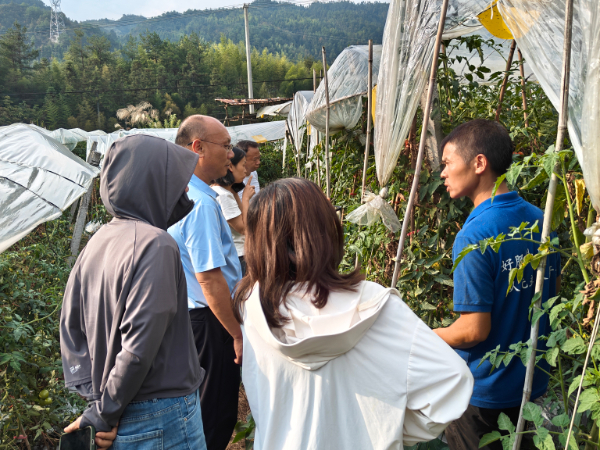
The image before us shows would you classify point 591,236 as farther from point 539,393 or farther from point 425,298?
point 425,298

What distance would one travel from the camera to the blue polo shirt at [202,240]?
78.4 inches

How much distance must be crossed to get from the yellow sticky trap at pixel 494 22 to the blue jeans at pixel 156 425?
176 centimetres

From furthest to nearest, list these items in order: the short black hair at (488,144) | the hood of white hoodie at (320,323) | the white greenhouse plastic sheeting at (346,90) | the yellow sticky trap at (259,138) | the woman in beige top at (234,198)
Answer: the yellow sticky trap at (259,138) → the white greenhouse plastic sheeting at (346,90) → the woman in beige top at (234,198) → the short black hair at (488,144) → the hood of white hoodie at (320,323)

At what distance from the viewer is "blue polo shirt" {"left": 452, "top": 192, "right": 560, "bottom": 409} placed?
145 centimetres

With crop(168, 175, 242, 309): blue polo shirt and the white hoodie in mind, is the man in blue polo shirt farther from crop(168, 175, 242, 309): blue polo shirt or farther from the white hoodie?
crop(168, 175, 242, 309): blue polo shirt

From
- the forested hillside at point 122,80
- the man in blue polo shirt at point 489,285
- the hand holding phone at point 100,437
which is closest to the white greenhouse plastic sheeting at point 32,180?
the hand holding phone at point 100,437

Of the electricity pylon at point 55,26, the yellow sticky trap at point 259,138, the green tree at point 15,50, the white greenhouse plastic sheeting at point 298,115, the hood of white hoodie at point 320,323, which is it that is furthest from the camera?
the electricity pylon at point 55,26

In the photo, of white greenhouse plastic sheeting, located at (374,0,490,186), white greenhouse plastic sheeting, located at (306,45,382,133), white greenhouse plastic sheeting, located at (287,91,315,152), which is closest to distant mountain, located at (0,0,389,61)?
white greenhouse plastic sheeting, located at (287,91,315,152)

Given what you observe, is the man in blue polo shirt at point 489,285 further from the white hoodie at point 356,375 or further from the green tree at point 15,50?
Result: the green tree at point 15,50

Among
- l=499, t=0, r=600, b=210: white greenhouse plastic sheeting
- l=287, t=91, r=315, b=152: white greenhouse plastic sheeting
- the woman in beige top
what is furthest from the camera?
l=287, t=91, r=315, b=152: white greenhouse plastic sheeting

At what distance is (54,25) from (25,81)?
140 feet

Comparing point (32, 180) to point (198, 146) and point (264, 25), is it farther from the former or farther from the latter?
point (264, 25)

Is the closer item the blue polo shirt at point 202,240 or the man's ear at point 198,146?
the blue polo shirt at point 202,240

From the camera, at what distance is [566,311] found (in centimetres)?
120
